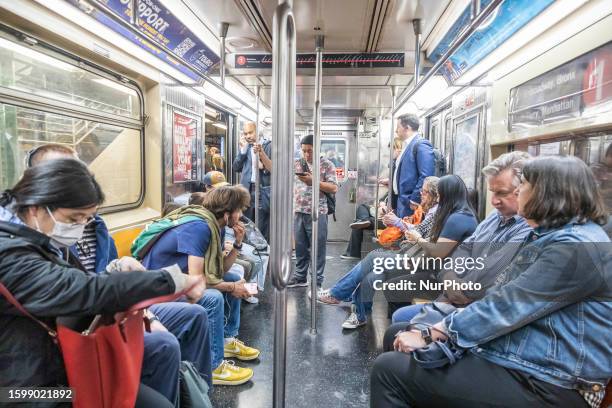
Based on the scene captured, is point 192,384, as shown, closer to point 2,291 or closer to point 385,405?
point 385,405

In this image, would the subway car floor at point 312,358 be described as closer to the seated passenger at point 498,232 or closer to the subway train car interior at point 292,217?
the subway train car interior at point 292,217

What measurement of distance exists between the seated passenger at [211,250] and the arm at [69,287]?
92 cm

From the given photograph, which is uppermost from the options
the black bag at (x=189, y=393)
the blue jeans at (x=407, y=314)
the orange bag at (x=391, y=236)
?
the orange bag at (x=391, y=236)

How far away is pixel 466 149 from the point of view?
Answer: 3.89m

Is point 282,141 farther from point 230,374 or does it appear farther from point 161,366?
point 230,374

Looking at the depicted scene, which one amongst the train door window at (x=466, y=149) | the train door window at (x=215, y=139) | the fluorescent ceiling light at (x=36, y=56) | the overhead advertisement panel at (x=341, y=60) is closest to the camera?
the fluorescent ceiling light at (x=36, y=56)

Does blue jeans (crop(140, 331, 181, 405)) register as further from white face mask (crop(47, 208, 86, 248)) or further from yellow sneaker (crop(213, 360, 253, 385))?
yellow sneaker (crop(213, 360, 253, 385))

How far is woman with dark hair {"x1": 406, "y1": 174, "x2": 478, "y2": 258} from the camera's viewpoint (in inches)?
94.1

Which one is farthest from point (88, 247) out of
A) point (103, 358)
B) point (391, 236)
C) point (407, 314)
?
point (391, 236)

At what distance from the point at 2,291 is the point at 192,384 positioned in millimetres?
977

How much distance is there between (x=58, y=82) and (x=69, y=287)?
196 centimetres

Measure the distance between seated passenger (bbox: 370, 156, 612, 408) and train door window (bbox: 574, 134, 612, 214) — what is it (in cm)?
82

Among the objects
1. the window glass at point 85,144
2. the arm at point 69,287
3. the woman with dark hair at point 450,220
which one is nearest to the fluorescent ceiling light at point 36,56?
the window glass at point 85,144

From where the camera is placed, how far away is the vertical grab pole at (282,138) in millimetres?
1094
